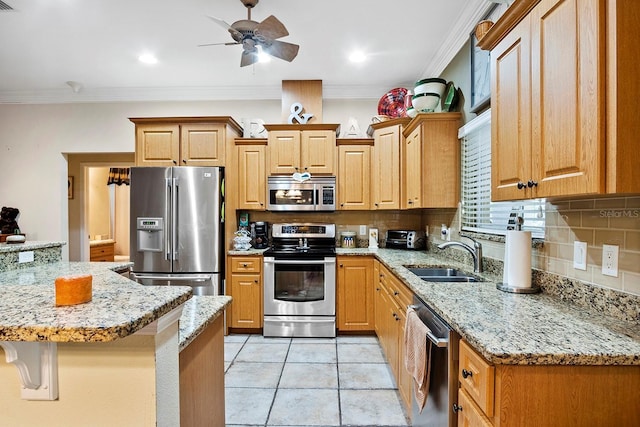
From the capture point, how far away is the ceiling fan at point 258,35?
236cm

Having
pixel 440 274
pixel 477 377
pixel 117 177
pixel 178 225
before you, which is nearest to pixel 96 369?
pixel 477 377

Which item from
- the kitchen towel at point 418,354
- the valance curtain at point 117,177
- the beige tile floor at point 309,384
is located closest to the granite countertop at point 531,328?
the kitchen towel at point 418,354

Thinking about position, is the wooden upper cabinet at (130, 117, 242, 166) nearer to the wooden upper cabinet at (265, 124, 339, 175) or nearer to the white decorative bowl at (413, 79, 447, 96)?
the wooden upper cabinet at (265, 124, 339, 175)

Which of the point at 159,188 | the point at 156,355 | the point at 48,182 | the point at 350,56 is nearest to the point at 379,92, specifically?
the point at 350,56

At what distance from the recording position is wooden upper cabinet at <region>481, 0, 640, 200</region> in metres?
0.96

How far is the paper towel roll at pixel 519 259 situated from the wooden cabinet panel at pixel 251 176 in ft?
8.75

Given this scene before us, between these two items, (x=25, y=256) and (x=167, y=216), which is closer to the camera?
(x=25, y=256)

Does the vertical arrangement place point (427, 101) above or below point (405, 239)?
above

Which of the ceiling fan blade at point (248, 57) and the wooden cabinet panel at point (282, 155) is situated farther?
the wooden cabinet panel at point (282, 155)

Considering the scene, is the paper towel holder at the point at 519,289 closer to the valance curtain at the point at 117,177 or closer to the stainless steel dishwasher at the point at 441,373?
the stainless steel dishwasher at the point at 441,373

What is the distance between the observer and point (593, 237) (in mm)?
1389

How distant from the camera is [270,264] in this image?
3.45 meters

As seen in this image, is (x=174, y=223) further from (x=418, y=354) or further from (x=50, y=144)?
(x=418, y=354)

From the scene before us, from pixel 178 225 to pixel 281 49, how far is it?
200 cm
